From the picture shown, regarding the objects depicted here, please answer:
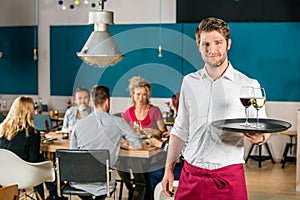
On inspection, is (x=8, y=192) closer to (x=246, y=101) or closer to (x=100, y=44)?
(x=246, y=101)

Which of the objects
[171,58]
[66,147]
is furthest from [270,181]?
[66,147]

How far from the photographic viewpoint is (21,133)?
506cm

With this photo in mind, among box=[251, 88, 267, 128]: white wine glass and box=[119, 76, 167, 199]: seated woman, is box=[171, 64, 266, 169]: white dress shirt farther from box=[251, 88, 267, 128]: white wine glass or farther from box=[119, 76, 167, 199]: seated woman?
box=[119, 76, 167, 199]: seated woman

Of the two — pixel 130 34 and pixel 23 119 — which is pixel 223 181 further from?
pixel 130 34

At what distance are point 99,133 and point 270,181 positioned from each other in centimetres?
340

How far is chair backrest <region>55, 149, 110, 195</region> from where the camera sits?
4.63 metres

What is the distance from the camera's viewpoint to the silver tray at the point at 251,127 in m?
2.48

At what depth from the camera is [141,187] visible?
5.45m

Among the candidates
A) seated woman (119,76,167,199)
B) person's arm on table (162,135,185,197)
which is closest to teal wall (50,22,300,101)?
seated woman (119,76,167,199)

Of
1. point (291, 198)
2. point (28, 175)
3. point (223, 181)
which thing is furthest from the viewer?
point (291, 198)

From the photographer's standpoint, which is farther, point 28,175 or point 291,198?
point 291,198

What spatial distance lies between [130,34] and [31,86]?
2.14 metres

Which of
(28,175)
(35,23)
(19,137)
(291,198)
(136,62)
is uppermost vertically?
(35,23)

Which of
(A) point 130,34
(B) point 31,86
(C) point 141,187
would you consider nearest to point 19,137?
(C) point 141,187
